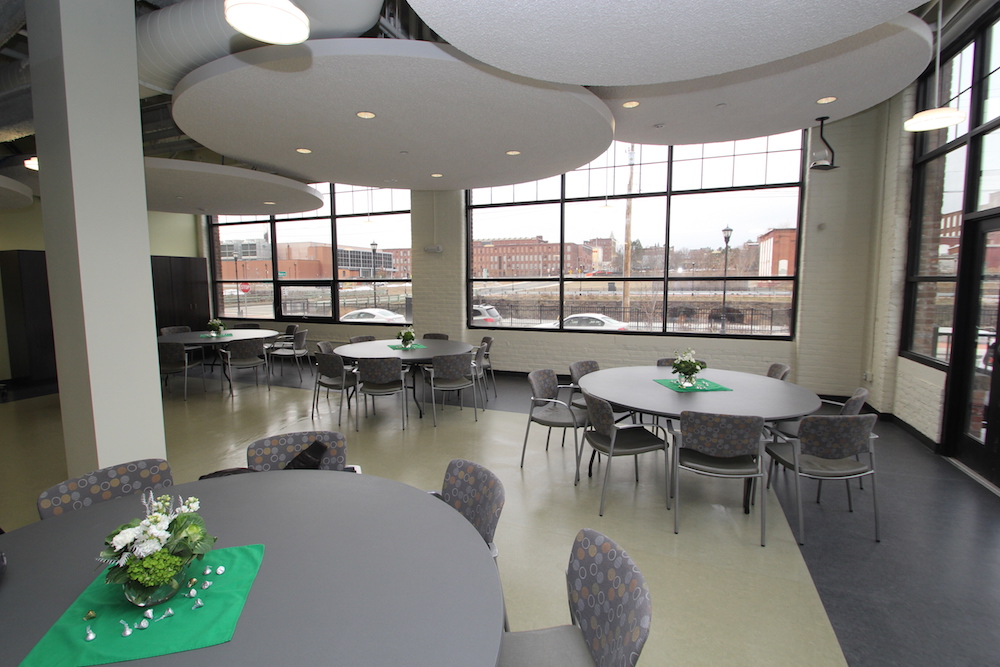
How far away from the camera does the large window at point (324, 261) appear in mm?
8734

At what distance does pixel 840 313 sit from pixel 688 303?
71.0 inches

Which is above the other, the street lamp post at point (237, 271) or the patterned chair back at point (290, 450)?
the street lamp post at point (237, 271)

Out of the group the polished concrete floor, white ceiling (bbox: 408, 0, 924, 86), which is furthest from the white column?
white ceiling (bbox: 408, 0, 924, 86)

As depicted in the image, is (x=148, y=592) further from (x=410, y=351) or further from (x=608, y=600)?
(x=410, y=351)

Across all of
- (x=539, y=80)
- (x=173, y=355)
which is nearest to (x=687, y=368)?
(x=539, y=80)

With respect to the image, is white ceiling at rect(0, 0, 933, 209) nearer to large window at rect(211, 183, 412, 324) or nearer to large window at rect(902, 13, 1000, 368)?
large window at rect(902, 13, 1000, 368)

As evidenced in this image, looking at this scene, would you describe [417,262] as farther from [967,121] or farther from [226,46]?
[967,121]

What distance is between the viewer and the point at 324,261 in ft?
30.3

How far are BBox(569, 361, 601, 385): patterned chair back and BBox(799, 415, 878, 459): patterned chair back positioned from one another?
1.96m

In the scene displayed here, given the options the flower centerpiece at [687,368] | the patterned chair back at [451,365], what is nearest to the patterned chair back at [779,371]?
the flower centerpiece at [687,368]

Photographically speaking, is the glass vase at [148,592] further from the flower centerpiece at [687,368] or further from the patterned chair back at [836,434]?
the flower centerpiece at [687,368]

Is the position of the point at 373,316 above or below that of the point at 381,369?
above

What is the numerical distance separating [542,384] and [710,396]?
1366mm

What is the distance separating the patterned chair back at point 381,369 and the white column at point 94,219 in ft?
7.16
